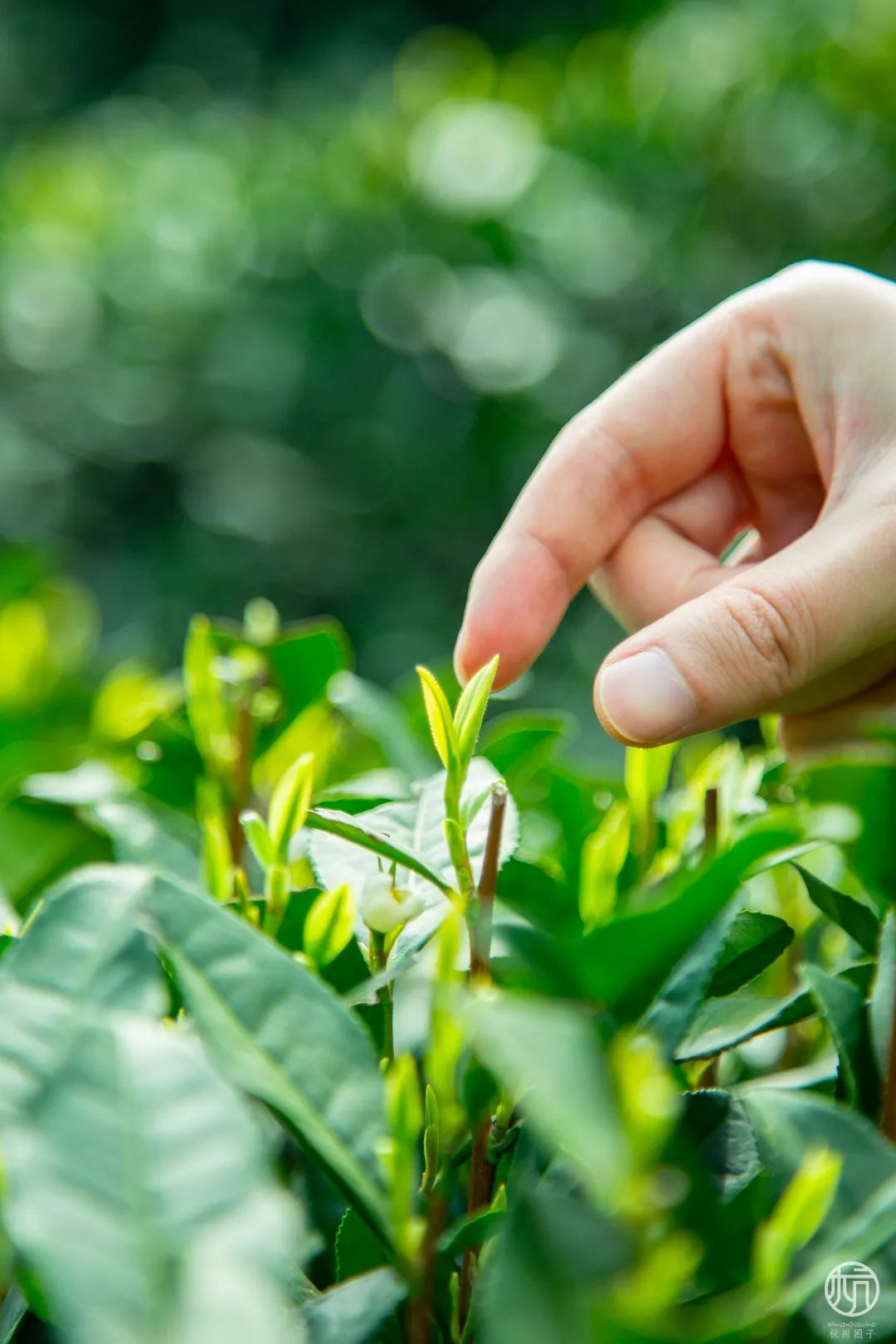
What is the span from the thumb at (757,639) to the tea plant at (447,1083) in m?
0.05

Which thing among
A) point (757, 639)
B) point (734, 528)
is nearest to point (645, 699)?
point (757, 639)

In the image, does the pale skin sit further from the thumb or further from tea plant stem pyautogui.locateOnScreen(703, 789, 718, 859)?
tea plant stem pyautogui.locateOnScreen(703, 789, 718, 859)

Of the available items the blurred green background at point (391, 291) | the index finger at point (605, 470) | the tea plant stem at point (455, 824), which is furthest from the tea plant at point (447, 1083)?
the blurred green background at point (391, 291)

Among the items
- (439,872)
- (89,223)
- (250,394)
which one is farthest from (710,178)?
(439,872)

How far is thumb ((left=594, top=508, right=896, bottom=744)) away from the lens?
0.79m

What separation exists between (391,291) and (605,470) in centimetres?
171

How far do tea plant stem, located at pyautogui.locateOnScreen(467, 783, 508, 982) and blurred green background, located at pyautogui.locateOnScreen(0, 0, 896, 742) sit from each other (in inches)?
81.1

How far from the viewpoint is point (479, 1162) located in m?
0.52

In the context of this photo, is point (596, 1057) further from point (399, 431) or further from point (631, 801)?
point (399, 431)

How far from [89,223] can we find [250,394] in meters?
0.49

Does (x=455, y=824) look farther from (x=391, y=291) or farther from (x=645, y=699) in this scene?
(x=391, y=291)

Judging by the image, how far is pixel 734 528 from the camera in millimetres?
1264

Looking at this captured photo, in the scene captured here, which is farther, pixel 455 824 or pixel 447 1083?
pixel 455 824

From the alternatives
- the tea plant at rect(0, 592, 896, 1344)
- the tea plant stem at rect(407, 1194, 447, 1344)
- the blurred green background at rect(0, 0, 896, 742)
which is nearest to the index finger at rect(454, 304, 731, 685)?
the tea plant at rect(0, 592, 896, 1344)
